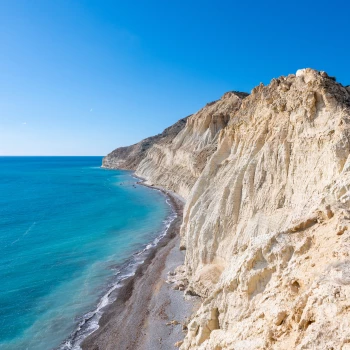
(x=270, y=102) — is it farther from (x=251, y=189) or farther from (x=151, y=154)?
(x=151, y=154)

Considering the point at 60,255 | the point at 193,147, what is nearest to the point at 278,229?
the point at 60,255

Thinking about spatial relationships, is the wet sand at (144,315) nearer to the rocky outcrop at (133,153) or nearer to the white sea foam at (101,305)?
the white sea foam at (101,305)

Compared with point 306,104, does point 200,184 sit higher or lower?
lower

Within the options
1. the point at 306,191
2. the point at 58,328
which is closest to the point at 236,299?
the point at 306,191

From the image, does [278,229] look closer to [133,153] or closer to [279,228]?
[279,228]

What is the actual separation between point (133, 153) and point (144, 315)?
133 metres

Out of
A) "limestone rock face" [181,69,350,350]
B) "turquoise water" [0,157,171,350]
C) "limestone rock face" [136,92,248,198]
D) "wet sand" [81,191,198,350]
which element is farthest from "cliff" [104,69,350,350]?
"limestone rock face" [136,92,248,198]

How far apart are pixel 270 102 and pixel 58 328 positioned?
73.3 feet

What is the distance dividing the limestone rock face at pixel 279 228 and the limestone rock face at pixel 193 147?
108ft

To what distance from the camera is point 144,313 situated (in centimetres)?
1980

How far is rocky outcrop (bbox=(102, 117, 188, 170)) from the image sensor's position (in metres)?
136

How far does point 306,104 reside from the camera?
16734 mm

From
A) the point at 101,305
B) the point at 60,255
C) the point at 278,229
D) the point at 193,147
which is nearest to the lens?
the point at 278,229

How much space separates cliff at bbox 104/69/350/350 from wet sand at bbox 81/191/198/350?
5.93 feet
